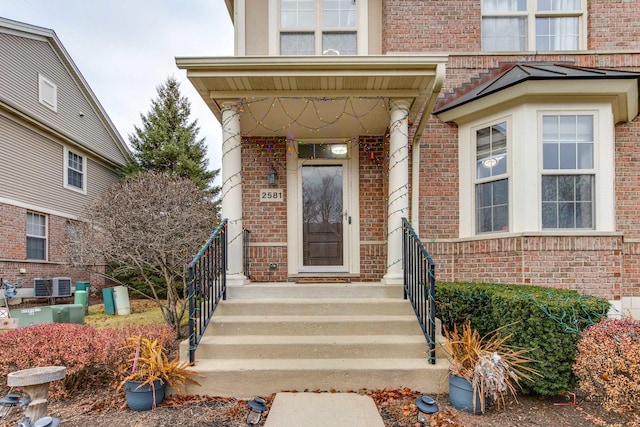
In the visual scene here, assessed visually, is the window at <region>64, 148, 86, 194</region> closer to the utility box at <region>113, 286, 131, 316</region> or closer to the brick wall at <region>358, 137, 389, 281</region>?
the utility box at <region>113, 286, 131, 316</region>

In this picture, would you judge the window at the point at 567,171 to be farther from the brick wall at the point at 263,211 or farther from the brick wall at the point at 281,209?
the brick wall at the point at 263,211

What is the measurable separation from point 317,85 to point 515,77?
9.04ft

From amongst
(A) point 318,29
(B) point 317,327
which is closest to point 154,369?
(B) point 317,327

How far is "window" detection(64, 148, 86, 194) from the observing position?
37.2 ft

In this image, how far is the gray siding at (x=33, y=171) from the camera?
30.0 ft

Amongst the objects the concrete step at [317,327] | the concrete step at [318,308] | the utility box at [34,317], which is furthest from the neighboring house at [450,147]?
the utility box at [34,317]

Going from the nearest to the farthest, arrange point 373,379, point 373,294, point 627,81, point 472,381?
point 472,381
point 373,379
point 373,294
point 627,81

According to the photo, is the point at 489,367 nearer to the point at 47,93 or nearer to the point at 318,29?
the point at 318,29

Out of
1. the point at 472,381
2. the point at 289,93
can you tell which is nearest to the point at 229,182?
the point at 289,93

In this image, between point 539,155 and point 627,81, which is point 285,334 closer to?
point 539,155

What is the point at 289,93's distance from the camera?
4.44m

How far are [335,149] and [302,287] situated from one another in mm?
2500

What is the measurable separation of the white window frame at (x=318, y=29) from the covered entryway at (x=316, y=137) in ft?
4.51

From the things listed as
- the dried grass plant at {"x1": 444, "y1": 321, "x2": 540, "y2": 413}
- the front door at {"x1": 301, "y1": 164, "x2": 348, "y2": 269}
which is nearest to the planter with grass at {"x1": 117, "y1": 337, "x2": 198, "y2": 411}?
the dried grass plant at {"x1": 444, "y1": 321, "x2": 540, "y2": 413}
